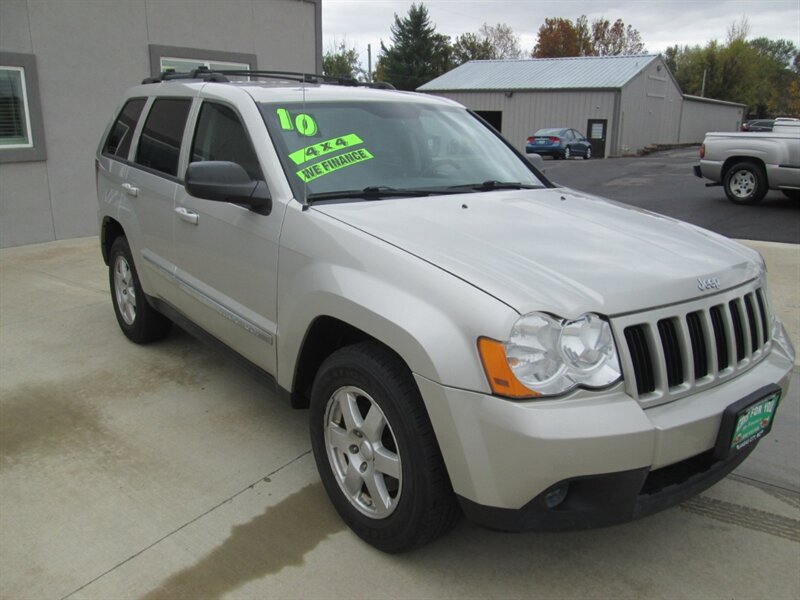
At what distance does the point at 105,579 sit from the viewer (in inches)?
101

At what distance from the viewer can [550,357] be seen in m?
2.19

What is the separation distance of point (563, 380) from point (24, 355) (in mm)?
4141

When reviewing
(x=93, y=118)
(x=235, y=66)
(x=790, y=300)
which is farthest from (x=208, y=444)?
(x=235, y=66)

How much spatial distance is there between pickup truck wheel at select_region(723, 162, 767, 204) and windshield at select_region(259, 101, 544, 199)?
10057mm

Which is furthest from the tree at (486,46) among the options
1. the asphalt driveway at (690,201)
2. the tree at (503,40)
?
the asphalt driveway at (690,201)

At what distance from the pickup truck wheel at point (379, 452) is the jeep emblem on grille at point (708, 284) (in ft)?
3.64

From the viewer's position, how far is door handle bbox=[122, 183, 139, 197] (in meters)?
4.45

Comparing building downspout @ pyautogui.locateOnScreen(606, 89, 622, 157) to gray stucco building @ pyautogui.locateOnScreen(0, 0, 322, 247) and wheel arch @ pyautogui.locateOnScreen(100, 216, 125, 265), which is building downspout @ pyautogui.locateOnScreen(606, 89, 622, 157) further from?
wheel arch @ pyautogui.locateOnScreen(100, 216, 125, 265)

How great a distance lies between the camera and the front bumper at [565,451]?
2121mm

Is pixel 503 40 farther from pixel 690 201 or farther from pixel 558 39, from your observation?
pixel 690 201

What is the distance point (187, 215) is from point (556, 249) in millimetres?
2096

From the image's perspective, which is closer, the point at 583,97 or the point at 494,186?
the point at 494,186

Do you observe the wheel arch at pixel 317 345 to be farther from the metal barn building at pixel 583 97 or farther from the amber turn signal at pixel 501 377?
the metal barn building at pixel 583 97

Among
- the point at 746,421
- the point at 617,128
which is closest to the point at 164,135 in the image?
the point at 746,421
